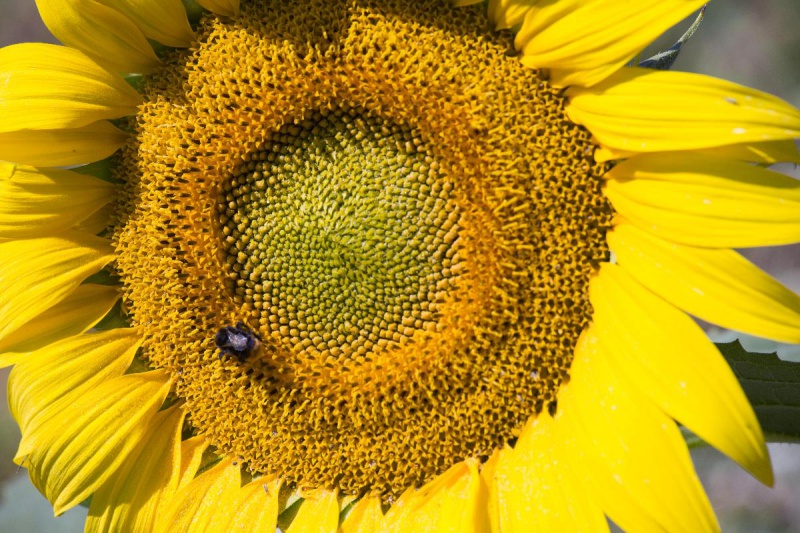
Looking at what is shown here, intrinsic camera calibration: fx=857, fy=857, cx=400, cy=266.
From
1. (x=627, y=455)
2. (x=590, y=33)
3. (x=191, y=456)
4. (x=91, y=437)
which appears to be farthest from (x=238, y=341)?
(x=590, y=33)

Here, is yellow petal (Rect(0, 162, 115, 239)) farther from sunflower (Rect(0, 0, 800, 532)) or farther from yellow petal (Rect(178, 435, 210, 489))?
yellow petal (Rect(178, 435, 210, 489))

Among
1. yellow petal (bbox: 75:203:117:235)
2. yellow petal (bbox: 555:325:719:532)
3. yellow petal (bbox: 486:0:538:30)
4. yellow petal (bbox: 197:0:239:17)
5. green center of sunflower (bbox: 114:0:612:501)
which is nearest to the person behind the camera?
yellow petal (bbox: 555:325:719:532)

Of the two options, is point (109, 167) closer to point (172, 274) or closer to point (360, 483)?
point (172, 274)

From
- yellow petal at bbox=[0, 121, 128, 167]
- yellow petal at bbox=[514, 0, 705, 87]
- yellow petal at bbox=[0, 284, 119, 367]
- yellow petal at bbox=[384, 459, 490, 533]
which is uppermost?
yellow petal at bbox=[514, 0, 705, 87]

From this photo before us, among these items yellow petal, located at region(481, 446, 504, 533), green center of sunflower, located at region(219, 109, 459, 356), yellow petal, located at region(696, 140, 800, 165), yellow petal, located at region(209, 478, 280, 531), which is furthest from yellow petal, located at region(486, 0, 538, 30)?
yellow petal, located at region(209, 478, 280, 531)

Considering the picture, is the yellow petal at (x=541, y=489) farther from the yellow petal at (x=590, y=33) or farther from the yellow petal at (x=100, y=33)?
the yellow petal at (x=100, y=33)

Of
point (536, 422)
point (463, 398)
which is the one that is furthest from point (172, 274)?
point (536, 422)

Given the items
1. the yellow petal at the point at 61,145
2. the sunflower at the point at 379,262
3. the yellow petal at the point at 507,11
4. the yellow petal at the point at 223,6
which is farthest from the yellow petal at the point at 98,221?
the yellow petal at the point at 507,11
